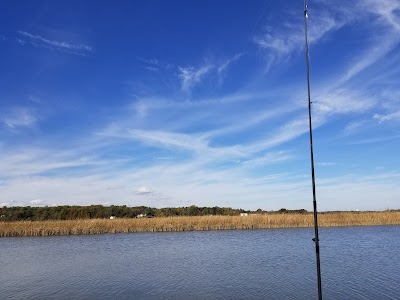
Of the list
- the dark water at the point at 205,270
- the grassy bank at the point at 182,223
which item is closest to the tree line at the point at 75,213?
the grassy bank at the point at 182,223

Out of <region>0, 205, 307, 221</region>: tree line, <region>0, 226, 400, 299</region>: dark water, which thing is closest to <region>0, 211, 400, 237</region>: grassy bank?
<region>0, 226, 400, 299</region>: dark water

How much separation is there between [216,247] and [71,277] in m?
11.1

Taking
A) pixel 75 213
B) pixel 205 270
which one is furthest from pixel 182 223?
pixel 75 213

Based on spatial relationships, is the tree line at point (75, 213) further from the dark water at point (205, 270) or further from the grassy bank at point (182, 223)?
the dark water at point (205, 270)

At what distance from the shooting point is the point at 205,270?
670 inches

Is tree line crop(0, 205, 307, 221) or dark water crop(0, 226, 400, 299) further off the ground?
tree line crop(0, 205, 307, 221)

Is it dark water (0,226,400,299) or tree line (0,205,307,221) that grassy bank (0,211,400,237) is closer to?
dark water (0,226,400,299)

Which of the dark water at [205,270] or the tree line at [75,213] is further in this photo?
the tree line at [75,213]

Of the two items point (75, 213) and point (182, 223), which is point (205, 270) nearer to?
point (182, 223)

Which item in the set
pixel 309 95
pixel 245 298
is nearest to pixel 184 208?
pixel 245 298

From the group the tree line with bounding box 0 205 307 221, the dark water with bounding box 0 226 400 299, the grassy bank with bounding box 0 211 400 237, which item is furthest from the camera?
the tree line with bounding box 0 205 307 221

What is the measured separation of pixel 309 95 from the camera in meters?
7.64

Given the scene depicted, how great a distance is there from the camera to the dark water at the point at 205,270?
42.5 feet

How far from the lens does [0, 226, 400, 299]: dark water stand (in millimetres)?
12961
